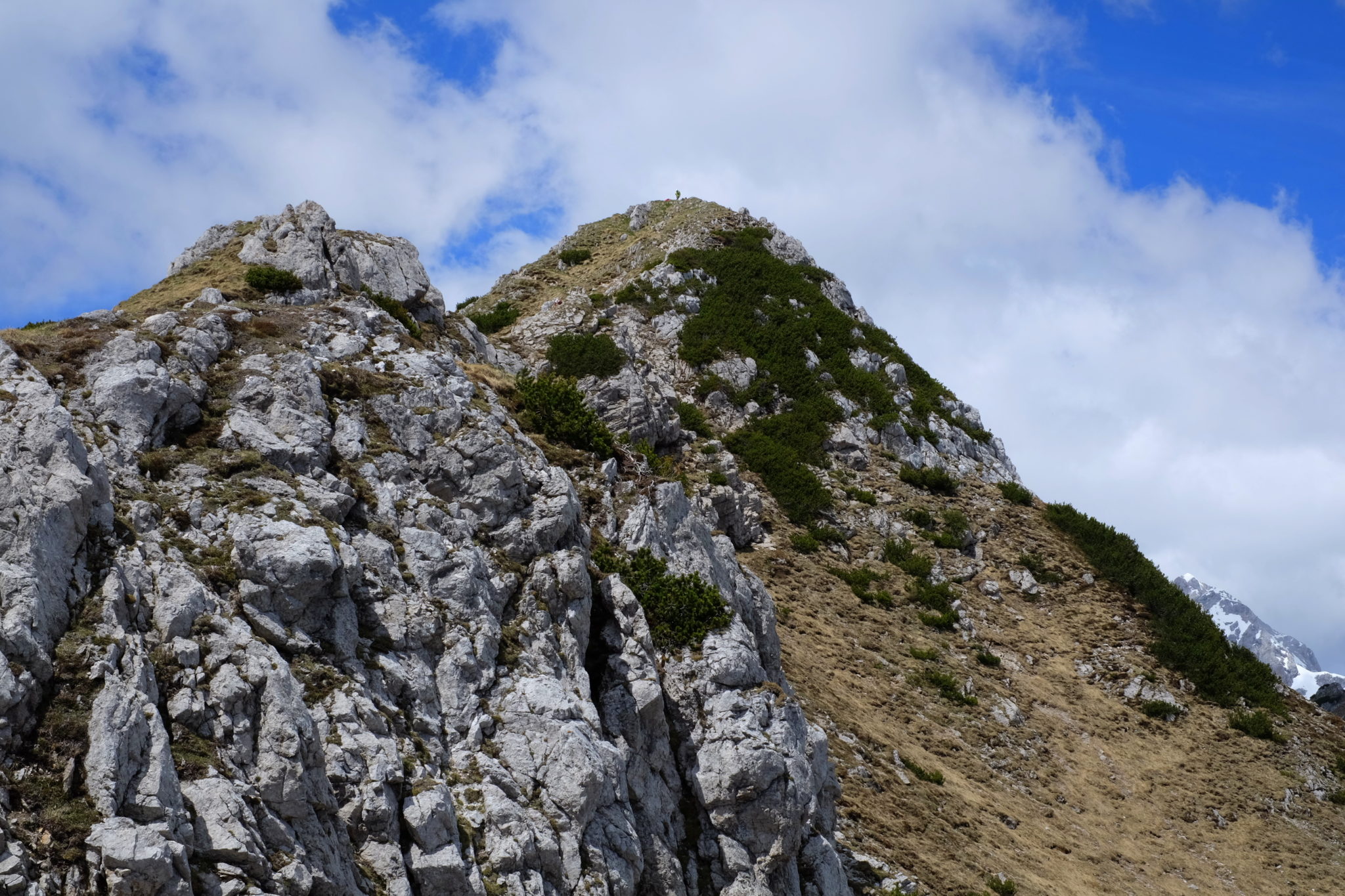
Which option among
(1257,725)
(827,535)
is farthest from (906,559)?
(1257,725)

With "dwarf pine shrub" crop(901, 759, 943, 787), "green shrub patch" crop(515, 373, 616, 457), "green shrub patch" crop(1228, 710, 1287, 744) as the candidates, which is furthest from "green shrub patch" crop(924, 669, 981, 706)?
"green shrub patch" crop(515, 373, 616, 457)

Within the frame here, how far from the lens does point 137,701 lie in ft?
40.5

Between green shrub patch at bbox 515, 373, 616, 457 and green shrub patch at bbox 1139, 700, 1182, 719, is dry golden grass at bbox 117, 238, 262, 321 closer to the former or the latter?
green shrub patch at bbox 515, 373, 616, 457

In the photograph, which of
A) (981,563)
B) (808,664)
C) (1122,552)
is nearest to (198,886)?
(808,664)

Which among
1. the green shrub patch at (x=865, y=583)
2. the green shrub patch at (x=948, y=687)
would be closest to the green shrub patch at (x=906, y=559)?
the green shrub patch at (x=865, y=583)

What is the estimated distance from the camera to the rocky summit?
12922mm

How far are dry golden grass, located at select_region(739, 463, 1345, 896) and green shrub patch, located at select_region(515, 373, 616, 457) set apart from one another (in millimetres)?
11260

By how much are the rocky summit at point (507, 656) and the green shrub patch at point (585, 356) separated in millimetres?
274

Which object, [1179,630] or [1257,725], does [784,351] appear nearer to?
[1179,630]

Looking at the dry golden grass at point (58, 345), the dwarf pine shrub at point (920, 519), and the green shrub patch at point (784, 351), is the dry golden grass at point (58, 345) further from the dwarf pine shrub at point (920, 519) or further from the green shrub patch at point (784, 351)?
the dwarf pine shrub at point (920, 519)

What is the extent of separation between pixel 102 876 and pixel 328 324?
53.4ft

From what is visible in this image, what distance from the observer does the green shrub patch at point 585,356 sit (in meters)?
43.9

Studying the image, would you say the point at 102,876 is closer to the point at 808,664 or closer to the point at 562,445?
the point at 562,445

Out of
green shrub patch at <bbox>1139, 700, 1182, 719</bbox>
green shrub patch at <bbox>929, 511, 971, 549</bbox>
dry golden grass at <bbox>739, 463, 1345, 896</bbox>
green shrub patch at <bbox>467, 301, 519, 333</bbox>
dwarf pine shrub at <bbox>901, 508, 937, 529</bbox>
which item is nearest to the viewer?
dry golden grass at <bbox>739, 463, 1345, 896</bbox>
